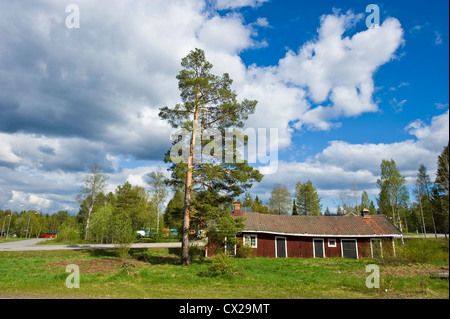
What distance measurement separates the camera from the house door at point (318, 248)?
27.0 metres

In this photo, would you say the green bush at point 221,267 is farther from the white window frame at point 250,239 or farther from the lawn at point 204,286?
the white window frame at point 250,239

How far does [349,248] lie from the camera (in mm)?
27109

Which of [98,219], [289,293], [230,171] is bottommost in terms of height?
[289,293]

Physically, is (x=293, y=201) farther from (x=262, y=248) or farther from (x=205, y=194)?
(x=205, y=194)

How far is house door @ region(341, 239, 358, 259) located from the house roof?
2.73 ft

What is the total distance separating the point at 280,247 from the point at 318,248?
13.7 ft

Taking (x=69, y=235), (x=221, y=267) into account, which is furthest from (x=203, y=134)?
(x=69, y=235)

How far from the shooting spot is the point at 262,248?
26.1 metres

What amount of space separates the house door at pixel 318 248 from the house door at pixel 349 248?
220cm

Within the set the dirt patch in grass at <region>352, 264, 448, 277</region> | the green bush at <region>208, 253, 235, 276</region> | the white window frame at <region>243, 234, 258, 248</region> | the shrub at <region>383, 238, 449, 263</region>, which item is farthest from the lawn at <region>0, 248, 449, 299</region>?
the white window frame at <region>243, 234, 258, 248</region>

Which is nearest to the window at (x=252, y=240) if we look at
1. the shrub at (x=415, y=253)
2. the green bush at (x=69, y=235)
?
the shrub at (x=415, y=253)
